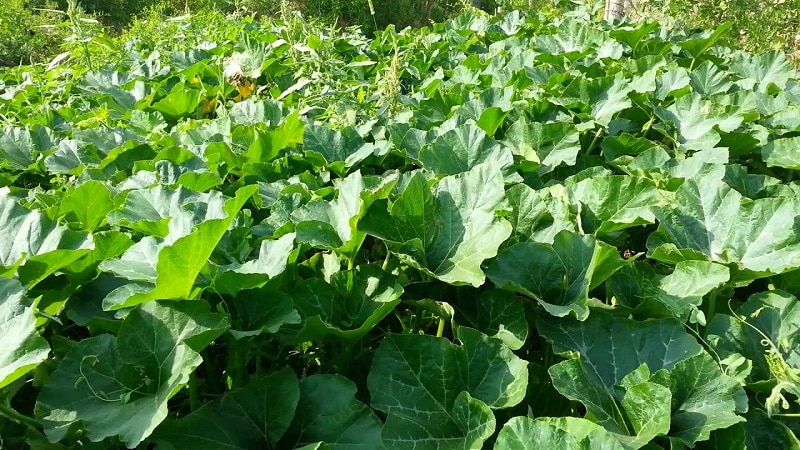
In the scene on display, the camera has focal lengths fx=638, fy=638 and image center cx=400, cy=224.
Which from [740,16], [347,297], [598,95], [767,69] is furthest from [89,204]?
[740,16]

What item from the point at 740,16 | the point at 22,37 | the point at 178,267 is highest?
the point at 178,267

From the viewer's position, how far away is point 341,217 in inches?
53.4

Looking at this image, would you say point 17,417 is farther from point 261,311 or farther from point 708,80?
point 708,80

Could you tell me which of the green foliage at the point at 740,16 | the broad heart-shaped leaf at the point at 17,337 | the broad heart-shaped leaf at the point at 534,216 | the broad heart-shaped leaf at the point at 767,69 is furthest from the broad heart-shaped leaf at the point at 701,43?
the broad heart-shaped leaf at the point at 17,337

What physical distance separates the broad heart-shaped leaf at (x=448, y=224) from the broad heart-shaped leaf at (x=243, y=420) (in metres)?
0.34

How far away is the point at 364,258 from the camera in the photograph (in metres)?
1.50

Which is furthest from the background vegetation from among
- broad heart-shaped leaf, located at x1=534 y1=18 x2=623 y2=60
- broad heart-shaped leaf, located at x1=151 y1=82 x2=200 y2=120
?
broad heart-shaped leaf, located at x1=534 y1=18 x2=623 y2=60

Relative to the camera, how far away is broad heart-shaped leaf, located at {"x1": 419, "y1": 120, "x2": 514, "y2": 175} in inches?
67.1

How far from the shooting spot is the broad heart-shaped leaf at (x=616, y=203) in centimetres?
141

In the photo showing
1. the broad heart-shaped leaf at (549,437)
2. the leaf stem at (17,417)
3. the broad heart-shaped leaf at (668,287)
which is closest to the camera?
the broad heart-shaped leaf at (549,437)

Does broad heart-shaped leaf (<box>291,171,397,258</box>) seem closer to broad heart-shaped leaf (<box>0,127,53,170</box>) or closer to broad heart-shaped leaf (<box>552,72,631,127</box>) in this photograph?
broad heart-shaped leaf (<box>552,72,631,127</box>)

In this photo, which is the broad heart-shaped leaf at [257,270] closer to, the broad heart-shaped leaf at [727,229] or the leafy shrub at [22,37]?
the broad heart-shaped leaf at [727,229]

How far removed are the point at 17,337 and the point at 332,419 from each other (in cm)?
49

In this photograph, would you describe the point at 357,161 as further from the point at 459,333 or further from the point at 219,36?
the point at 219,36
